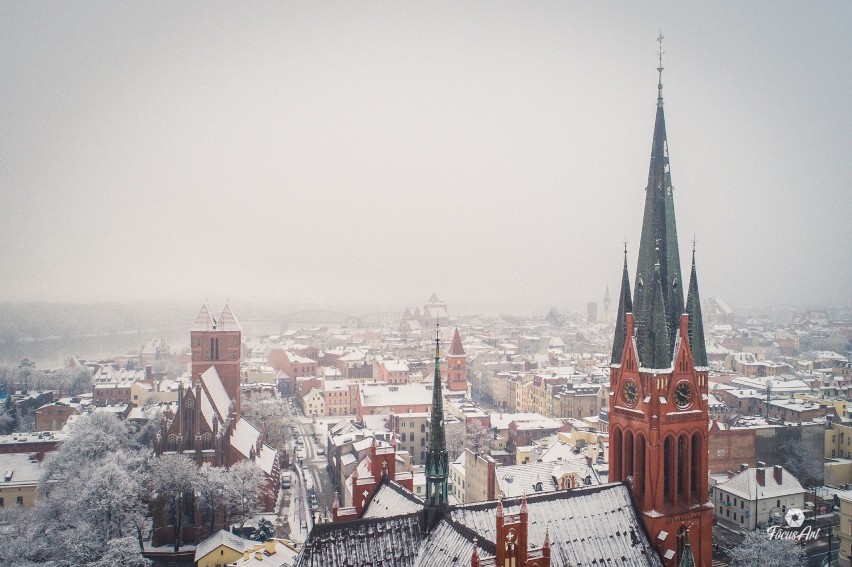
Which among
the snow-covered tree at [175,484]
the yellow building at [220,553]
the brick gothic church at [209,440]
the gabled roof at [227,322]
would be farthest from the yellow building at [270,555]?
the gabled roof at [227,322]

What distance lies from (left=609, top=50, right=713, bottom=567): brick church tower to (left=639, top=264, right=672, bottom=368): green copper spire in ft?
0.15

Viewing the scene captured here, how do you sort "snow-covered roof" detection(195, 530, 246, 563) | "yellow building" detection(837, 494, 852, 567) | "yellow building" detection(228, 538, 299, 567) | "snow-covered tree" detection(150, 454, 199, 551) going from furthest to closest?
"snow-covered tree" detection(150, 454, 199, 551)
"yellow building" detection(837, 494, 852, 567)
"snow-covered roof" detection(195, 530, 246, 563)
"yellow building" detection(228, 538, 299, 567)

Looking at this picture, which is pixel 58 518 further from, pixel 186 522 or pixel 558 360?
pixel 558 360

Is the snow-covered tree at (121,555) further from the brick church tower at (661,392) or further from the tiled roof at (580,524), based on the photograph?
the brick church tower at (661,392)

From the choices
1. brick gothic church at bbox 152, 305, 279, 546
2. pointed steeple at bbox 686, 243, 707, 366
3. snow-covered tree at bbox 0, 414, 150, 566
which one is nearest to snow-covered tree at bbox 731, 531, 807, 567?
pointed steeple at bbox 686, 243, 707, 366

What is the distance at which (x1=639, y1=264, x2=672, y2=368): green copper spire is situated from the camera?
30047mm

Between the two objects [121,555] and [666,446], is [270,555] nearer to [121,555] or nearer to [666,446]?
[121,555]

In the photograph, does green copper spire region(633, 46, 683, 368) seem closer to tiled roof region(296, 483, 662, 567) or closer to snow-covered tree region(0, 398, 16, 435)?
tiled roof region(296, 483, 662, 567)

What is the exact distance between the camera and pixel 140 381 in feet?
393

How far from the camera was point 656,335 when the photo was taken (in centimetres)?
3014

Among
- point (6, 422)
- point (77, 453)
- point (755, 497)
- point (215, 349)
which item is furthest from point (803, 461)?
point (6, 422)

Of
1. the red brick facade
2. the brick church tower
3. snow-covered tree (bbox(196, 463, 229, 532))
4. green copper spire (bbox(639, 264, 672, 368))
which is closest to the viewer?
the red brick facade

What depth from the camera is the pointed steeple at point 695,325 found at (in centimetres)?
3197

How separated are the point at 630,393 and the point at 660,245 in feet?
23.1
